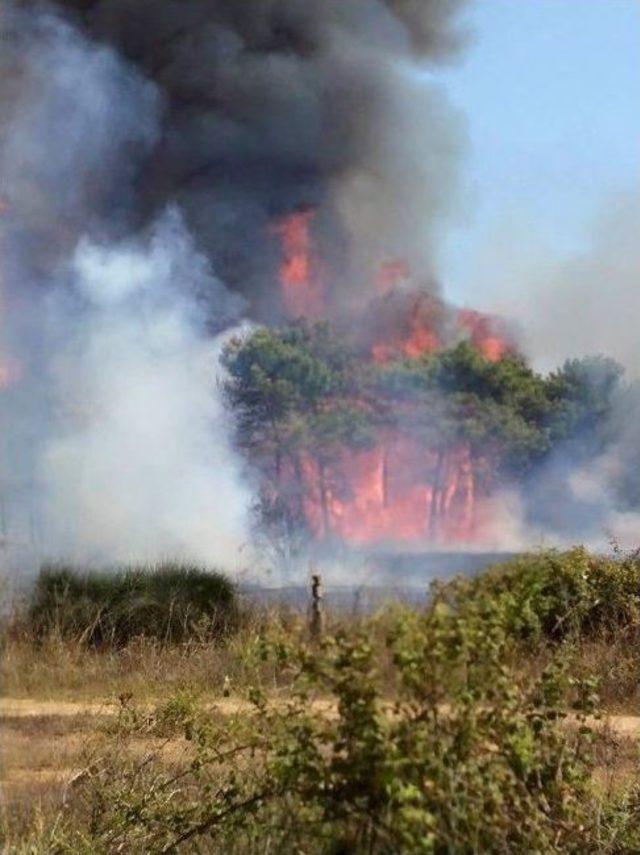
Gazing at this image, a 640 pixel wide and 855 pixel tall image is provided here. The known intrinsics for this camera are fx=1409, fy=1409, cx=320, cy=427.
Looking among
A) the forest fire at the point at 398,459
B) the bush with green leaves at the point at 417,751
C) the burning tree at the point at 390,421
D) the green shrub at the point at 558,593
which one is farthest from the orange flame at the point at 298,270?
the bush with green leaves at the point at 417,751

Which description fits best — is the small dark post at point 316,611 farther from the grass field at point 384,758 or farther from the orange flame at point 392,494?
the orange flame at point 392,494

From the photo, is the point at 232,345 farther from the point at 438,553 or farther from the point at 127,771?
the point at 127,771

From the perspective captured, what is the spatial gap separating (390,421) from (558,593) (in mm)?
1272

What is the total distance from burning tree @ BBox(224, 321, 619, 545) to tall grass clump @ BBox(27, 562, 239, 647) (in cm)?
168

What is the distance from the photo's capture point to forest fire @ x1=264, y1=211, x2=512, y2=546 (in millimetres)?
7328

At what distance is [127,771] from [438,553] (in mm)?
1772

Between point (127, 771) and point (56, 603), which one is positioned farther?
point (56, 603)

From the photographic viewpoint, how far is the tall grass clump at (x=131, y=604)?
976cm

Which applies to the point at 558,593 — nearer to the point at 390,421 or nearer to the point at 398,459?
the point at 398,459

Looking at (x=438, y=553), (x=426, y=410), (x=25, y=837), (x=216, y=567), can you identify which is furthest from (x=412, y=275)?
(x=25, y=837)

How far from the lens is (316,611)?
474cm

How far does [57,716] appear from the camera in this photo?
8.43 metres

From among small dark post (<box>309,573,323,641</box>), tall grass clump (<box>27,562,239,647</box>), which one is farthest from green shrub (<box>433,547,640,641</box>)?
tall grass clump (<box>27,562,239,647</box>)

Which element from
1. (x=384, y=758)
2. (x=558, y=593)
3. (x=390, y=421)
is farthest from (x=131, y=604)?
(x=384, y=758)
